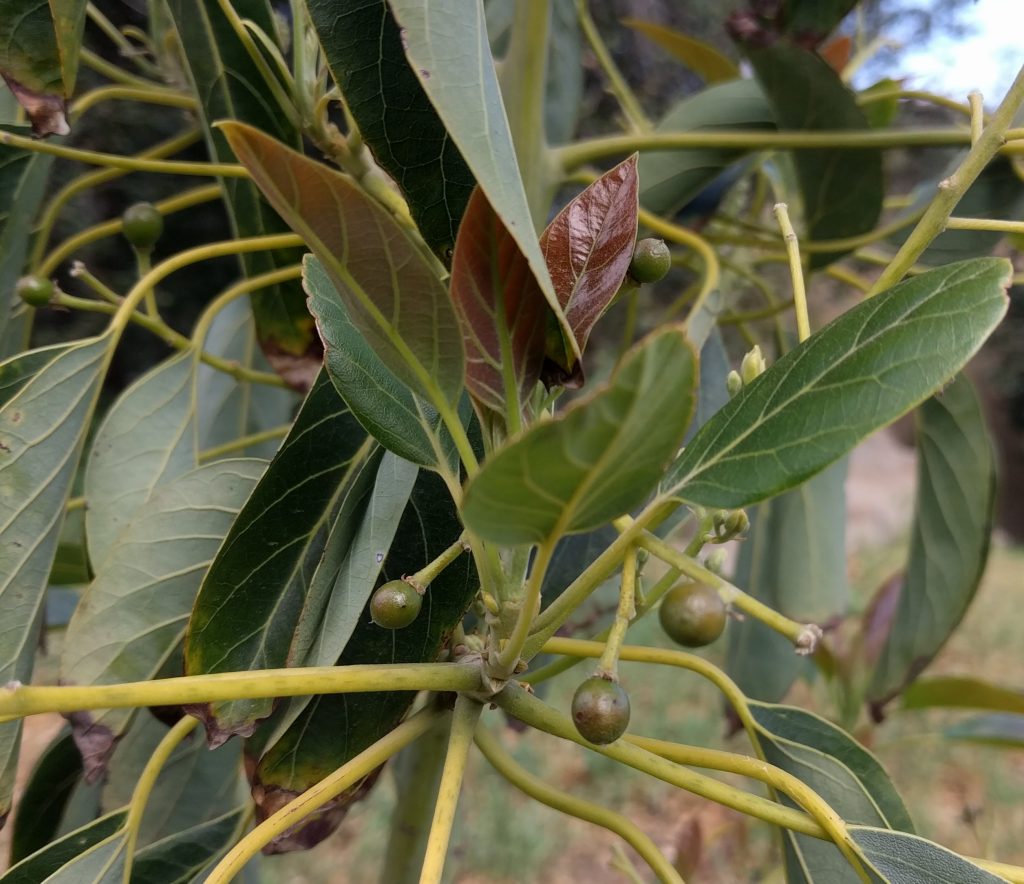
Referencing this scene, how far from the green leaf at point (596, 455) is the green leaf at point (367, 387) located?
3.6 inches

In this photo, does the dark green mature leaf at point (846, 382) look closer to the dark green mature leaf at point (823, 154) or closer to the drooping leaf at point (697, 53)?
the dark green mature leaf at point (823, 154)

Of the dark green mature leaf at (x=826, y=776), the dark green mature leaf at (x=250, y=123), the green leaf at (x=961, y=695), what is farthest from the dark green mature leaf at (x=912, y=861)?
the green leaf at (x=961, y=695)

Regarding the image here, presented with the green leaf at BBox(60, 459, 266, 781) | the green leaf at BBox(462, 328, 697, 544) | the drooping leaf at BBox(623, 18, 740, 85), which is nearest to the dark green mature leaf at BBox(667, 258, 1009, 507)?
the green leaf at BBox(462, 328, 697, 544)

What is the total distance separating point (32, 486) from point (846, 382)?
394 mm

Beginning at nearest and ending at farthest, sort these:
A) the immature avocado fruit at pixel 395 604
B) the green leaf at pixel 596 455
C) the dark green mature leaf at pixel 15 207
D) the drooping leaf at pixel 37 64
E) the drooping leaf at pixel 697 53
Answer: the green leaf at pixel 596 455, the immature avocado fruit at pixel 395 604, the drooping leaf at pixel 37 64, the dark green mature leaf at pixel 15 207, the drooping leaf at pixel 697 53

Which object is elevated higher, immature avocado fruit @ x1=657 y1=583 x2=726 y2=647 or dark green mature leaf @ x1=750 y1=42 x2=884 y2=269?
dark green mature leaf @ x1=750 y1=42 x2=884 y2=269

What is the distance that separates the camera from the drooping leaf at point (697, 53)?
87 centimetres

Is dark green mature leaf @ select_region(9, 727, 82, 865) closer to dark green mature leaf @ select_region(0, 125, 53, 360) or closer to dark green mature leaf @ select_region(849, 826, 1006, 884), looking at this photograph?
dark green mature leaf @ select_region(0, 125, 53, 360)

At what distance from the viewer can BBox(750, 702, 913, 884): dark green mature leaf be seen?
1.28 feet

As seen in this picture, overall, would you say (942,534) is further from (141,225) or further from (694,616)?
(141,225)

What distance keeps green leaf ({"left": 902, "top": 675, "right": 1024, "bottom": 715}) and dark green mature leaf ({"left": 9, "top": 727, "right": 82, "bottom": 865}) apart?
0.74 metres

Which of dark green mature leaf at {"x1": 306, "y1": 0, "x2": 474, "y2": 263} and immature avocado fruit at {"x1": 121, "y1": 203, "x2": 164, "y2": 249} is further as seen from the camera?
immature avocado fruit at {"x1": 121, "y1": 203, "x2": 164, "y2": 249}

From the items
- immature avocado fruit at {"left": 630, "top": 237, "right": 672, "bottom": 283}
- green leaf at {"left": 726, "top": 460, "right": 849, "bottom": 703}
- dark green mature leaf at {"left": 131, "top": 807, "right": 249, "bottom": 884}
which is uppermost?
immature avocado fruit at {"left": 630, "top": 237, "right": 672, "bottom": 283}

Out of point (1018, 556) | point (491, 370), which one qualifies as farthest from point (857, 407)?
point (1018, 556)
